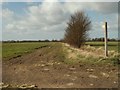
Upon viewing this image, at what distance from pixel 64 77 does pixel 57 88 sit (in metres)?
2.62

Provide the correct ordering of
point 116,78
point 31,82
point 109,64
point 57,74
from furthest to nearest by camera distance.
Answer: point 109,64, point 57,74, point 116,78, point 31,82

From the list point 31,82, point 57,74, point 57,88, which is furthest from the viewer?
point 57,74

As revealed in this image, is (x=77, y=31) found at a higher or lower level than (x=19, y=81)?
higher

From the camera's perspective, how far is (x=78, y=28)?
45.3m

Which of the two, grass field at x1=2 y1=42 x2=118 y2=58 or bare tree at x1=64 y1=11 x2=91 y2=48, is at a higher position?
bare tree at x1=64 y1=11 x2=91 y2=48

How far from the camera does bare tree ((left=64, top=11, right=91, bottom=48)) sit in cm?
4450

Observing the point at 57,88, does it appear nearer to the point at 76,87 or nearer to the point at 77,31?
the point at 76,87

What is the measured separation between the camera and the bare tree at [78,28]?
44.5 m

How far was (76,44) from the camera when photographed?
47219 mm

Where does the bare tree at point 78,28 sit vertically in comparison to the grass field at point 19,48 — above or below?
above

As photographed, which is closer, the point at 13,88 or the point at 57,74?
the point at 13,88

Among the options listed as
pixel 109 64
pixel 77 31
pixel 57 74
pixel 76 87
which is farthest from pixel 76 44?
pixel 76 87

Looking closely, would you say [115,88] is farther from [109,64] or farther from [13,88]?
[109,64]

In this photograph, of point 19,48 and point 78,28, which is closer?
point 78,28
